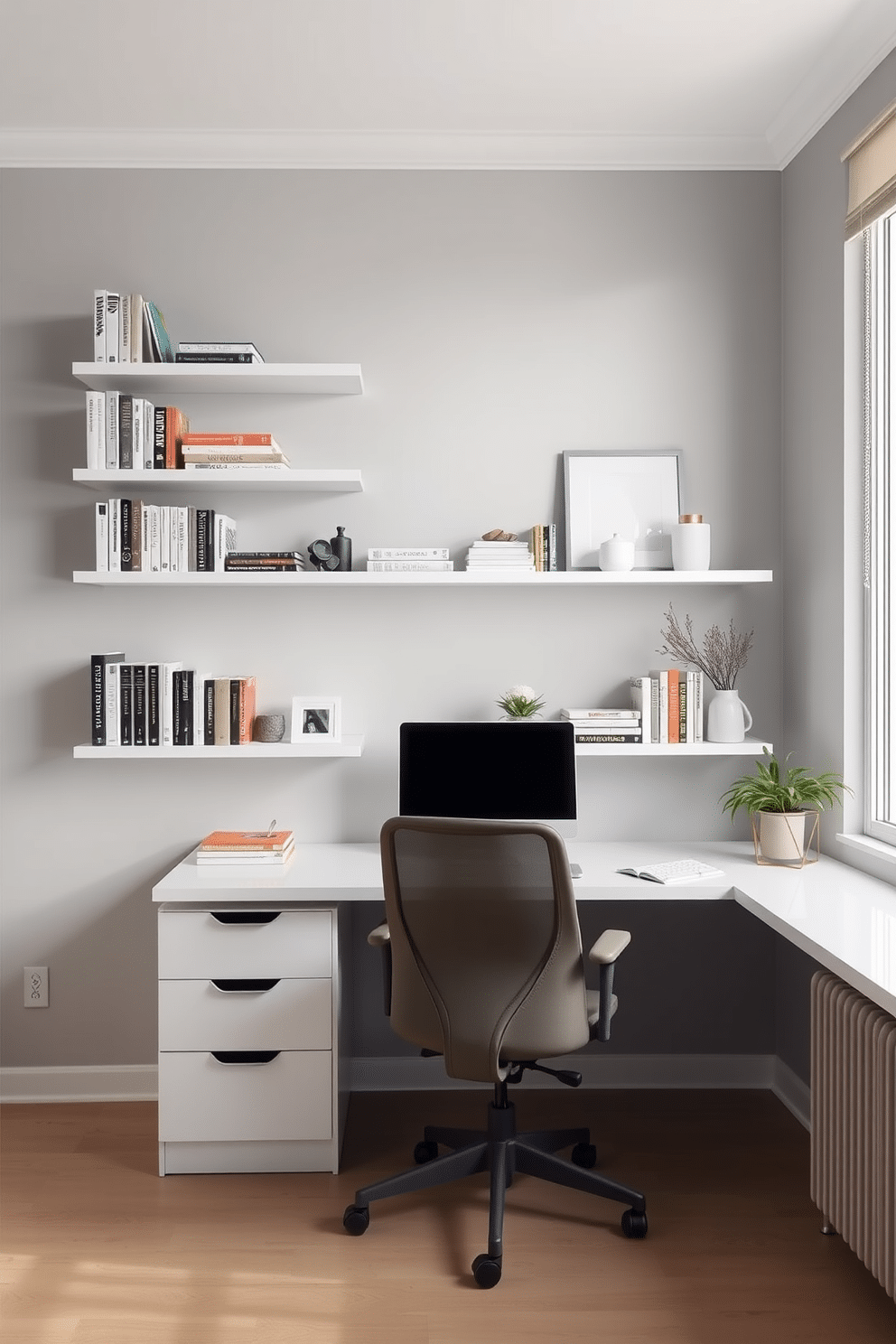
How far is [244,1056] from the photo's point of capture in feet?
8.52

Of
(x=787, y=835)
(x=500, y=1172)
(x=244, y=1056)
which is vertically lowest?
(x=500, y=1172)

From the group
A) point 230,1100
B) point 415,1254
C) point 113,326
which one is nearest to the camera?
point 415,1254

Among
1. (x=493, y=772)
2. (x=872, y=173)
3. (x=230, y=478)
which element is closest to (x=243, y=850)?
(x=493, y=772)

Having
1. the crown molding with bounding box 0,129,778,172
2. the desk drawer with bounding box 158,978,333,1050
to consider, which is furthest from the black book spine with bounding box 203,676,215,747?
the crown molding with bounding box 0,129,778,172

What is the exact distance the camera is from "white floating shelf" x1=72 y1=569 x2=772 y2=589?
2.88 meters

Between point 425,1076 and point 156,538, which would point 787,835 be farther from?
point 156,538

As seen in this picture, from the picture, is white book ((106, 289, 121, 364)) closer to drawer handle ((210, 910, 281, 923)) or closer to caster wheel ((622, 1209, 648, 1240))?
drawer handle ((210, 910, 281, 923))

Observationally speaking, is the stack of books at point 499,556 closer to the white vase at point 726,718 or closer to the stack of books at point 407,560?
the stack of books at point 407,560

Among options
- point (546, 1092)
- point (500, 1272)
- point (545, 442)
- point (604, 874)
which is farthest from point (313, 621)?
point (500, 1272)

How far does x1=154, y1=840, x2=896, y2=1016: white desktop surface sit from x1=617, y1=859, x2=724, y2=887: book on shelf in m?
0.02

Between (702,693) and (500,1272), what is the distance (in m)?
1.68

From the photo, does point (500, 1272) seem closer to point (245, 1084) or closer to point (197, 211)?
point (245, 1084)

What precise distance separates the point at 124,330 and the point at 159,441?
1.06 ft

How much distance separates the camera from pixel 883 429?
8.79 feet
